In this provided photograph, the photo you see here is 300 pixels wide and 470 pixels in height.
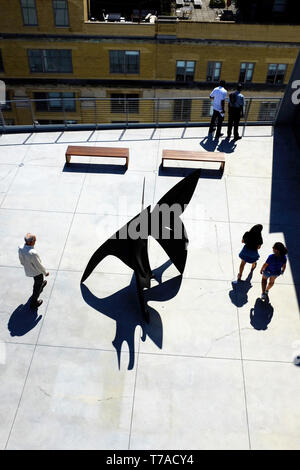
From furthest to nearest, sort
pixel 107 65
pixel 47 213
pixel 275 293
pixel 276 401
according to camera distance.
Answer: pixel 107 65
pixel 47 213
pixel 275 293
pixel 276 401

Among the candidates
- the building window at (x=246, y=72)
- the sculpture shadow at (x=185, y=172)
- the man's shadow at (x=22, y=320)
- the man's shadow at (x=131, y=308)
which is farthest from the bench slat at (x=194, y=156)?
the building window at (x=246, y=72)

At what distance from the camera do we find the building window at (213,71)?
86.0 feet

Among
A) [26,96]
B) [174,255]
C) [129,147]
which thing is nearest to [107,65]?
[26,96]

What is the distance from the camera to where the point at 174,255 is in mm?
7410

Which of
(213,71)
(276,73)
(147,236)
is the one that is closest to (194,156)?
(147,236)

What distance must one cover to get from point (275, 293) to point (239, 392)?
2288 mm

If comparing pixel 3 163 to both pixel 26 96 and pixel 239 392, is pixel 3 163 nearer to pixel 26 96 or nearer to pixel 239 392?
pixel 239 392

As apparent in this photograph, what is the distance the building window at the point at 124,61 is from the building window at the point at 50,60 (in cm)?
308

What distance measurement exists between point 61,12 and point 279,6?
16.4 metres

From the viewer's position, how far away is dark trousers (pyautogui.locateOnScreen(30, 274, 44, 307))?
6714 mm

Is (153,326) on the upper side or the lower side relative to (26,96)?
upper

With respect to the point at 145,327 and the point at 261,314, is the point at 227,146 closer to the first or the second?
the point at 261,314

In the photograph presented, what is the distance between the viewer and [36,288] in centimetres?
678

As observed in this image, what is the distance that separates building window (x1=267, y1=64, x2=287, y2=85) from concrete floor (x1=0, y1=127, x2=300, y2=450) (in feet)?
67.1
